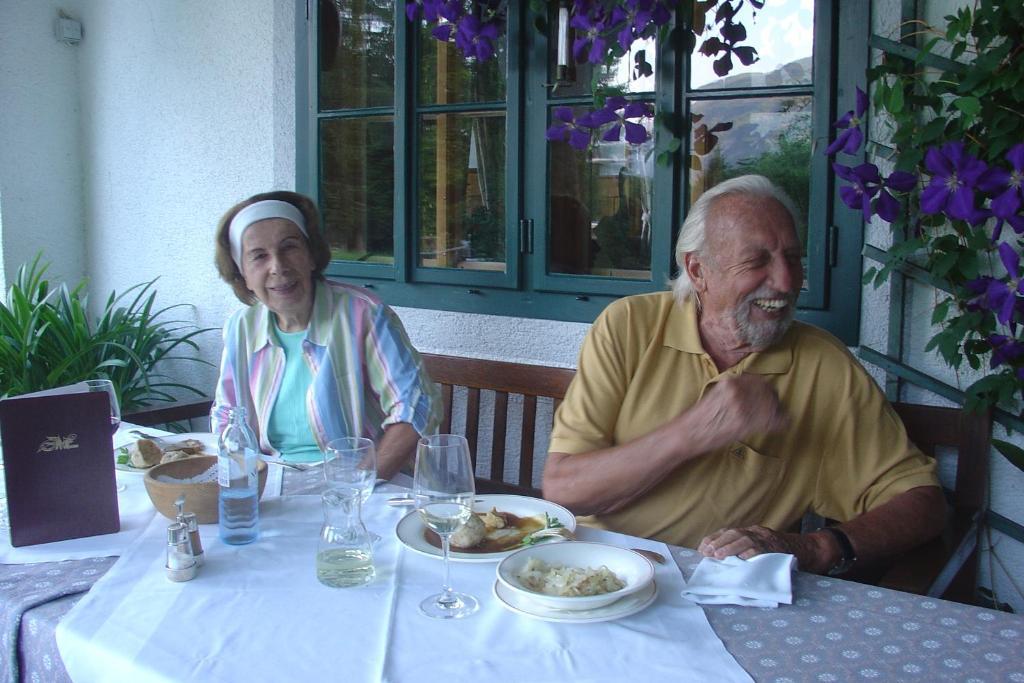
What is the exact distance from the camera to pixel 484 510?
1640mm

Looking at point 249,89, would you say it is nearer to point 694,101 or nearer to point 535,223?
point 535,223

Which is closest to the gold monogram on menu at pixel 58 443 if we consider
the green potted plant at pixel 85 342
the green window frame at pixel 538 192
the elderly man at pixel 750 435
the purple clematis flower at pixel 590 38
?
the elderly man at pixel 750 435

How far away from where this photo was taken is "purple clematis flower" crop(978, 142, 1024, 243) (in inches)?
73.7

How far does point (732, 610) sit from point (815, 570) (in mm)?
483

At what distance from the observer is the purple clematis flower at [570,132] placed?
266 cm

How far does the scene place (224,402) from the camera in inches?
94.7

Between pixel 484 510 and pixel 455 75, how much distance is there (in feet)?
5.98

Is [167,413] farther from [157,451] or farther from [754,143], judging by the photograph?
[754,143]

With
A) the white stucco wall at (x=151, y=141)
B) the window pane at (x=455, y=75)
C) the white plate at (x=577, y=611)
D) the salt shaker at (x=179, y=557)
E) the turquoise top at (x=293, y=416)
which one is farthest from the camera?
the white stucco wall at (x=151, y=141)

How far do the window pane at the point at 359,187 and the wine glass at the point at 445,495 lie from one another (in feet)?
6.47

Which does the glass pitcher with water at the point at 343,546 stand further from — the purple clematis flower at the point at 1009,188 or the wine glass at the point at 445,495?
the purple clematis flower at the point at 1009,188

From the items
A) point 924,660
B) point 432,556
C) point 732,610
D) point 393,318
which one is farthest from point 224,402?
point 924,660

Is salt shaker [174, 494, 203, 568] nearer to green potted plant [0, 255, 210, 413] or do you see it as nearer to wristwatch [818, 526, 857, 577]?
wristwatch [818, 526, 857, 577]

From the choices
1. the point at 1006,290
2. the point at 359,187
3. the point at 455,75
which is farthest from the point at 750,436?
the point at 359,187
